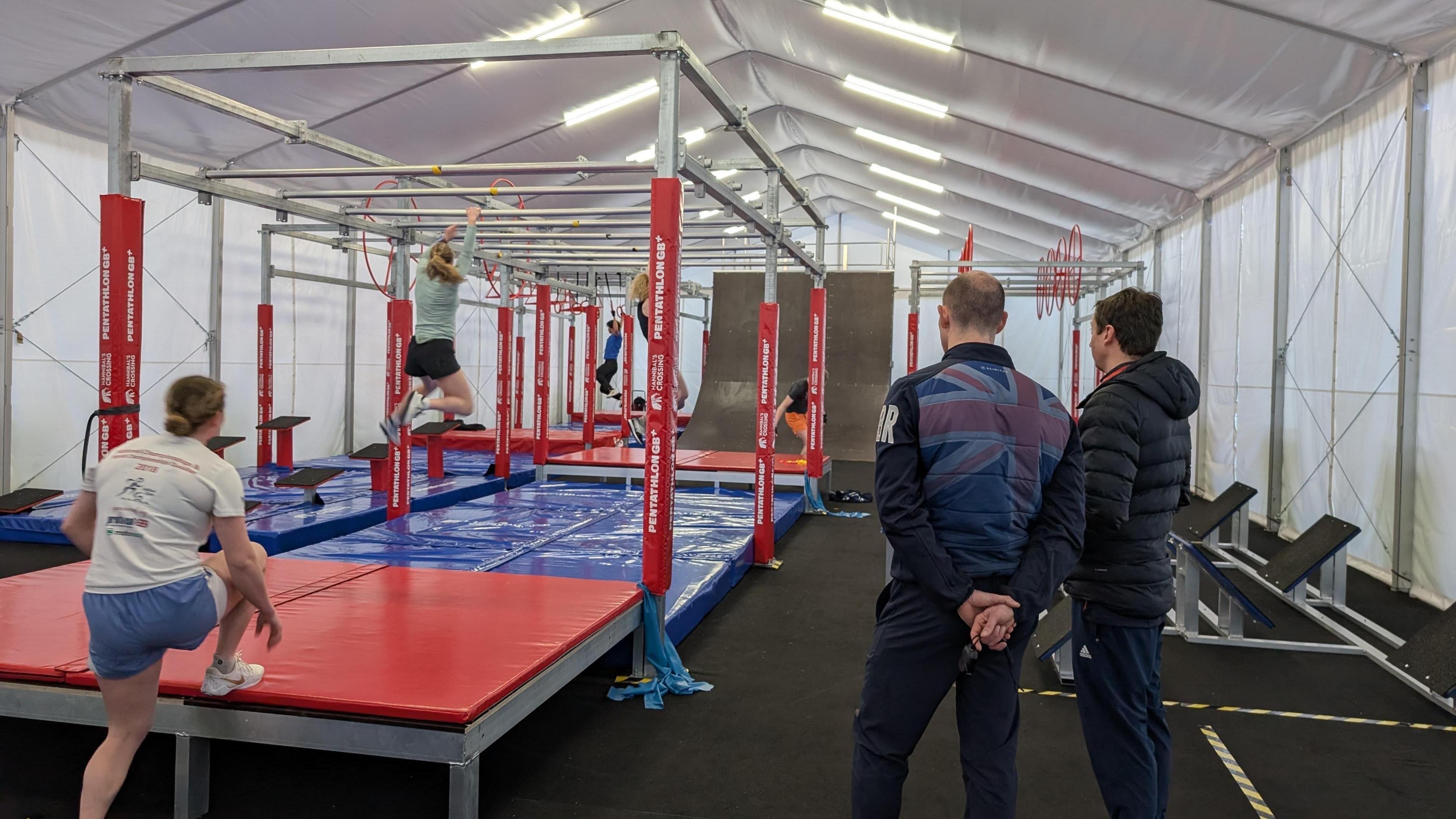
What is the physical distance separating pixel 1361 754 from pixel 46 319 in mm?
10479

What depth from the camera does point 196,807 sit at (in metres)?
2.99

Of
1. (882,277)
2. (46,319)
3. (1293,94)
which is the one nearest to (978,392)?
(1293,94)

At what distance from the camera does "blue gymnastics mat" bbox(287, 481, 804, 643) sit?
530cm

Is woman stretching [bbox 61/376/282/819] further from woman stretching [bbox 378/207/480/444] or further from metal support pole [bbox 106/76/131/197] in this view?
metal support pole [bbox 106/76/131/197]

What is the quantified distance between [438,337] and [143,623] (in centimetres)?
312

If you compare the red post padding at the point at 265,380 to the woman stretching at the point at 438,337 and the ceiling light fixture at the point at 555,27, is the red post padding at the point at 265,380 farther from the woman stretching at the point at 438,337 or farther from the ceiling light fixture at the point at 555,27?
the woman stretching at the point at 438,337

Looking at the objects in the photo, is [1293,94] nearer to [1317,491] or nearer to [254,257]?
[1317,491]

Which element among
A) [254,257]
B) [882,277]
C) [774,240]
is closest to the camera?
[774,240]

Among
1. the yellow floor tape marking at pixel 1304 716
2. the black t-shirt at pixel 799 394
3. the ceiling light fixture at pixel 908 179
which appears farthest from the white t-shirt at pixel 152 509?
the ceiling light fixture at pixel 908 179

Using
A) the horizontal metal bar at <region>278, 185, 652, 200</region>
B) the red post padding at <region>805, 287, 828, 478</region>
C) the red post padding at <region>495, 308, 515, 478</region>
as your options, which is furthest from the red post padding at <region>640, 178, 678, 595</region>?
the red post padding at <region>495, 308, 515, 478</region>

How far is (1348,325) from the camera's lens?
23.1 feet

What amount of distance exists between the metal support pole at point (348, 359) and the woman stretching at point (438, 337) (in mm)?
Result: 7919

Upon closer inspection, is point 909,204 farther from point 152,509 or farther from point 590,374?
point 152,509

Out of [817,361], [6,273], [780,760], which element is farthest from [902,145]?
[780,760]
